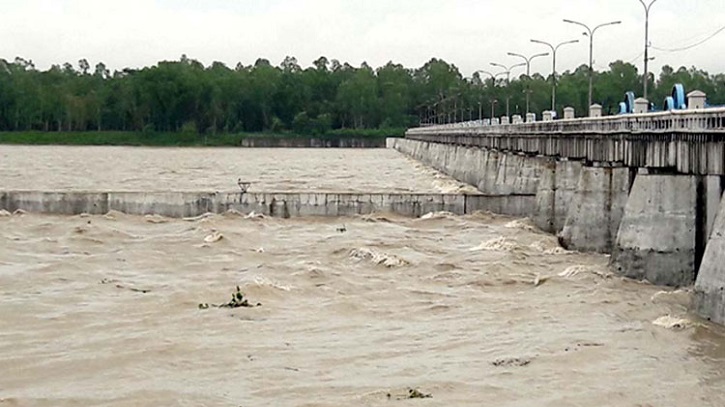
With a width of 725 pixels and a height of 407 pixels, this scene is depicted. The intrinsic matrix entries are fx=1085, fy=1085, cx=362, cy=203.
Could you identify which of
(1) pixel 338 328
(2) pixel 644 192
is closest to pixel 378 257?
(2) pixel 644 192

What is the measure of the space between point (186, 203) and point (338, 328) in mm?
28128

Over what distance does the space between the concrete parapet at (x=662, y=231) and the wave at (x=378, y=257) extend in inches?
313

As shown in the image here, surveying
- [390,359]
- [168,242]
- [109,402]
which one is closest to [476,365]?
[390,359]

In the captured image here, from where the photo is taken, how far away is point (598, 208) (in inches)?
1543

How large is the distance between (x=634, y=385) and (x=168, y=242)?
2600 cm

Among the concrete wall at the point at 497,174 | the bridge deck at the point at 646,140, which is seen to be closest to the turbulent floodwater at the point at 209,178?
the concrete wall at the point at 497,174

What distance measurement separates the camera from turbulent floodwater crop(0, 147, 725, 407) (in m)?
19.3

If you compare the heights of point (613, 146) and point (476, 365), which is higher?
point (613, 146)

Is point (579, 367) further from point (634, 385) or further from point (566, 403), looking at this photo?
point (566, 403)

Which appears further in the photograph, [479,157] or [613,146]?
[479,157]

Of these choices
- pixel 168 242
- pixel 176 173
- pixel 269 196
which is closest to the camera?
pixel 168 242

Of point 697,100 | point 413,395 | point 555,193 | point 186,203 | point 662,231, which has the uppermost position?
point 697,100

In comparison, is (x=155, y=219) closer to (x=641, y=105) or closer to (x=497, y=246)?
(x=497, y=246)

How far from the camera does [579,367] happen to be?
2111cm
